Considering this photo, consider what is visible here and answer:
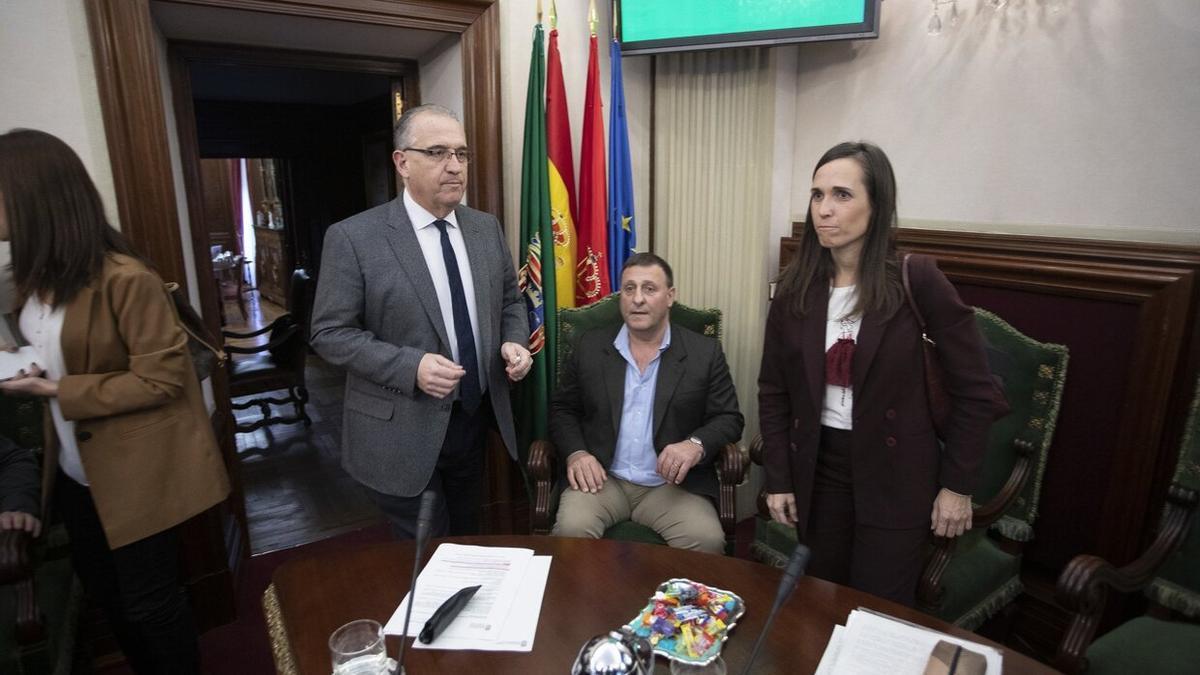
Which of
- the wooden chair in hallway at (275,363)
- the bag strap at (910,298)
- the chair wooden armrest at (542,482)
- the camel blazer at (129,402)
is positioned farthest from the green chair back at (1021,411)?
the wooden chair in hallway at (275,363)

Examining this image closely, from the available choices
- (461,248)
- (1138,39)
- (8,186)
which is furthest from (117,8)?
(1138,39)

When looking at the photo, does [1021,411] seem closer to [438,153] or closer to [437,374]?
[437,374]

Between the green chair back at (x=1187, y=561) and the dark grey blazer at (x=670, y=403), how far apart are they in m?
1.12

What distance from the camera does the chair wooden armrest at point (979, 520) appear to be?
1.77m

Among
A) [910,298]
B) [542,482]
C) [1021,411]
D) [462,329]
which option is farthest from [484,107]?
[1021,411]

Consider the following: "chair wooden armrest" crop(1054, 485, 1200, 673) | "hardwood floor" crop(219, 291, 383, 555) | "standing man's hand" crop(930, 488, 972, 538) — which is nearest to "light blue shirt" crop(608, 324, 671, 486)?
"standing man's hand" crop(930, 488, 972, 538)

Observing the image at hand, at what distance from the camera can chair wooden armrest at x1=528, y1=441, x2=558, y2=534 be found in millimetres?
2148

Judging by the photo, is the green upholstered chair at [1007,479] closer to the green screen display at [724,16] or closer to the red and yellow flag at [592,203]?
the red and yellow flag at [592,203]

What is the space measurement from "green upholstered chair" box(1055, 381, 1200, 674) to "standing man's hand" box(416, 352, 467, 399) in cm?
142

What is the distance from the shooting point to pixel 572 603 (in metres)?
1.32

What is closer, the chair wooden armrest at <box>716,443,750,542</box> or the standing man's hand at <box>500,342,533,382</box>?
the standing man's hand at <box>500,342,533,382</box>

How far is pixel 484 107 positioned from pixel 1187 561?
2549 millimetres

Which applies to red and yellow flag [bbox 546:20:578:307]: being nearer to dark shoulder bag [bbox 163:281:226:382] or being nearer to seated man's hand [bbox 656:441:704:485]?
seated man's hand [bbox 656:441:704:485]

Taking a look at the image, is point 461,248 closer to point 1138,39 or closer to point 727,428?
point 727,428
